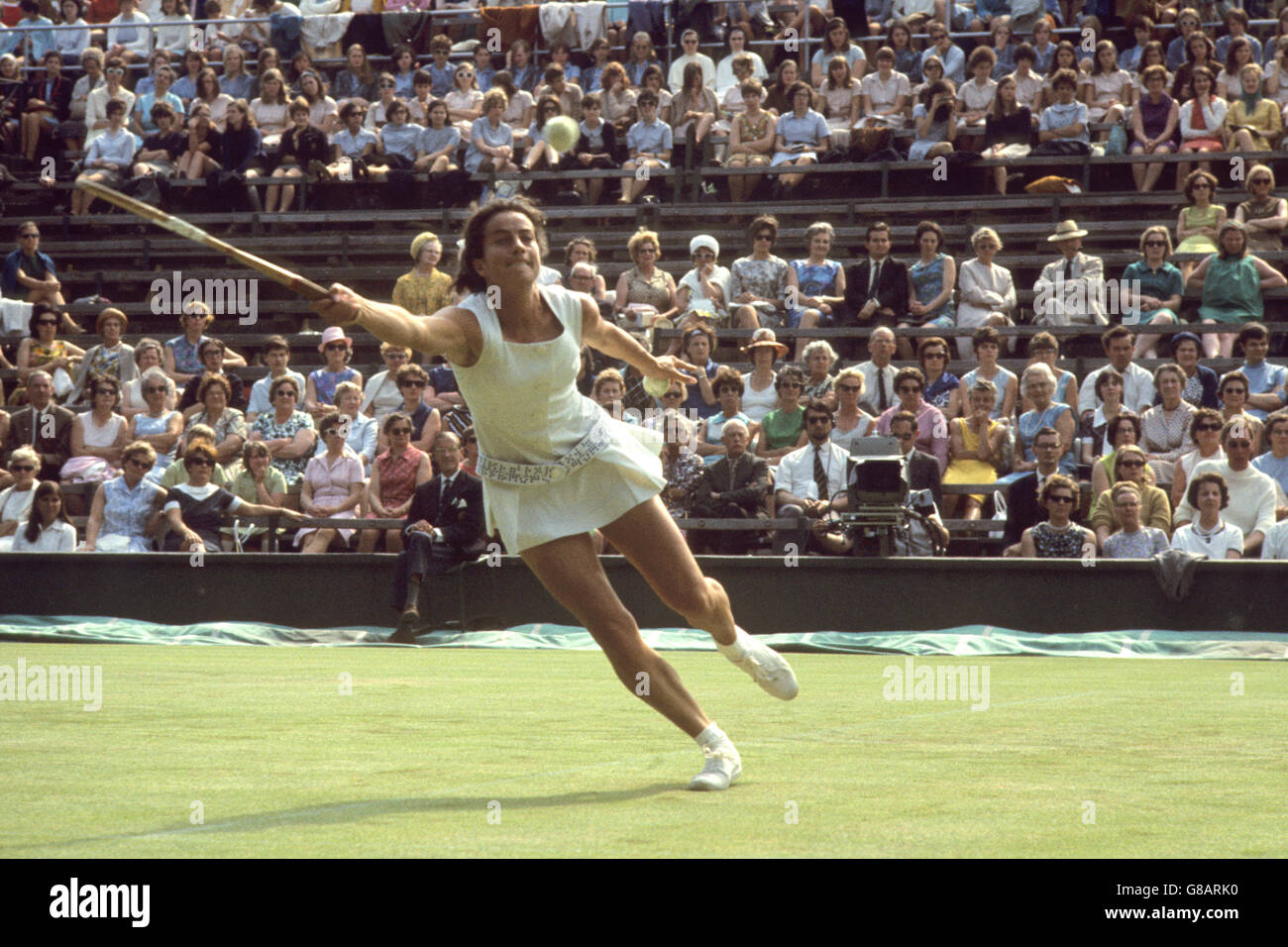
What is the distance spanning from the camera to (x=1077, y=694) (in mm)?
7844

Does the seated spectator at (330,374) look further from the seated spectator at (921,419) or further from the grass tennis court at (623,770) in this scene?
the grass tennis court at (623,770)

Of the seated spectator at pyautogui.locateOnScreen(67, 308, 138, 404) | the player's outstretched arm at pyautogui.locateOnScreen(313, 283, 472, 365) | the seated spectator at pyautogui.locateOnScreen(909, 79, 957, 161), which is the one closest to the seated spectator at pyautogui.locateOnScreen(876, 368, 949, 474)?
the seated spectator at pyautogui.locateOnScreen(909, 79, 957, 161)

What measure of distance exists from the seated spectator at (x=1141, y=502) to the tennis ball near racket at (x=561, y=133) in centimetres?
775

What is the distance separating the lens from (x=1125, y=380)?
12672 mm

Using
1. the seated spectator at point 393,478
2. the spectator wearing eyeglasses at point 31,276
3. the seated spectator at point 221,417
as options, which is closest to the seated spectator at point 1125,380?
the seated spectator at point 393,478

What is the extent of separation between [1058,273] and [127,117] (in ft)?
36.8

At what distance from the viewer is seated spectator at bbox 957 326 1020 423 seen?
1274 cm

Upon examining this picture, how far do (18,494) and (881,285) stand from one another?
733 cm

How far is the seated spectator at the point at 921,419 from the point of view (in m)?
12.4

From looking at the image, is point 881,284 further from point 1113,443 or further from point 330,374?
point 330,374

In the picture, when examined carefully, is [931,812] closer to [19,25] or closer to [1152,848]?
[1152,848]

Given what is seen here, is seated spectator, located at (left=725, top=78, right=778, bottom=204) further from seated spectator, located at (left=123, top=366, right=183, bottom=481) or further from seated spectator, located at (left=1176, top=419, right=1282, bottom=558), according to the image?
seated spectator, located at (left=1176, top=419, right=1282, bottom=558)

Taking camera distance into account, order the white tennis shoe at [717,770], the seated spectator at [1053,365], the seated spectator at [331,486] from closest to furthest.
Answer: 1. the white tennis shoe at [717,770]
2. the seated spectator at [1053,365]
3. the seated spectator at [331,486]

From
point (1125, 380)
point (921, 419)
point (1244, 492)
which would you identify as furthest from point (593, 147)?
point (1244, 492)
